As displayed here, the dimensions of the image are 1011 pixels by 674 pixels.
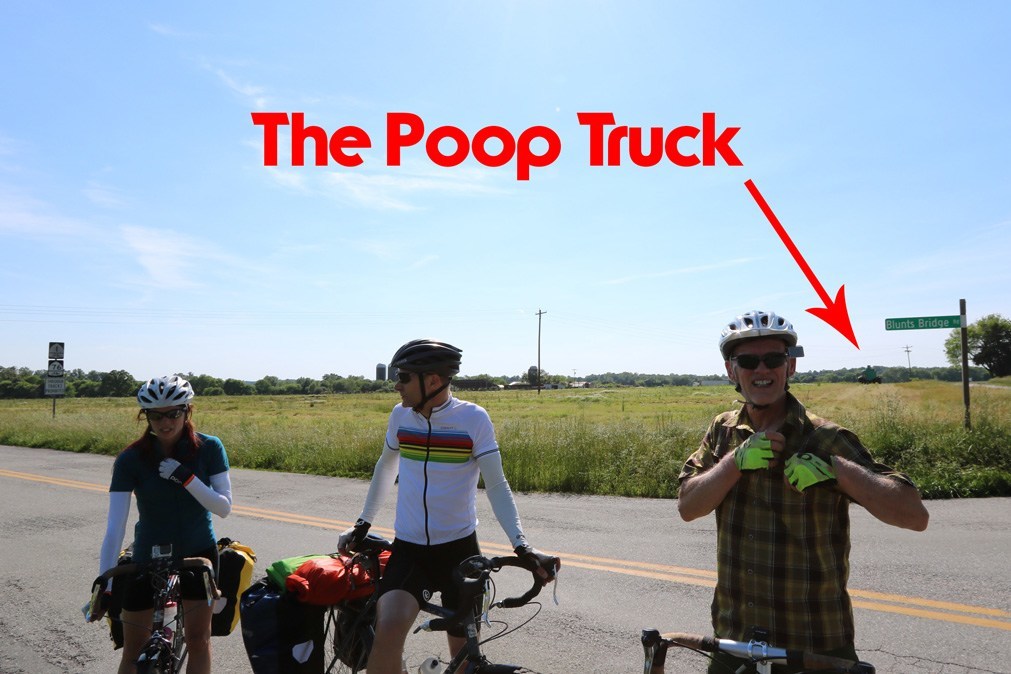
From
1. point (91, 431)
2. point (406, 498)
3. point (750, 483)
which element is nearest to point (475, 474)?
point (406, 498)

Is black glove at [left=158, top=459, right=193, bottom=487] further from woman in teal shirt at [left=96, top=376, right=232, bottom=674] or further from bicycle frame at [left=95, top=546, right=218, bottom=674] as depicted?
bicycle frame at [left=95, top=546, right=218, bottom=674]

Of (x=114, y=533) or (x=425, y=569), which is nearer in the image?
(x=425, y=569)

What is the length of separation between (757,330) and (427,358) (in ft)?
4.98

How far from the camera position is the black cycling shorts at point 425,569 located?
297cm

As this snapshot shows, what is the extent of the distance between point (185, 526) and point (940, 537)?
7401 millimetres

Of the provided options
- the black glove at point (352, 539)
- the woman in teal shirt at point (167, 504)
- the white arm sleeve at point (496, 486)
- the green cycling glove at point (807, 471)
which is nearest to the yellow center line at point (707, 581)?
the white arm sleeve at point (496, 486)

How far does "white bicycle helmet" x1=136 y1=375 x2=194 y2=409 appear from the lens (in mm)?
3434

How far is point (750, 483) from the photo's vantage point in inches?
87.8

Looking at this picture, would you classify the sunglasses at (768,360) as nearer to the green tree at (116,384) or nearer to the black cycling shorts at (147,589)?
the black cycling shorts at (147,589)

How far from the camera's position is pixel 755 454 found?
1991mm

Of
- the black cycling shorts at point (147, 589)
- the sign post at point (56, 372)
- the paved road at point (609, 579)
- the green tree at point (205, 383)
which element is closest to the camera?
the black cycling shorts at point (147, 589)

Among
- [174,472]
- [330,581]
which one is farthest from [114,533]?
[330,581]

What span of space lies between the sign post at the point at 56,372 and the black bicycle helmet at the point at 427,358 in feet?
95.2

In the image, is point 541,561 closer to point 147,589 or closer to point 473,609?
point 473,609
